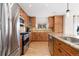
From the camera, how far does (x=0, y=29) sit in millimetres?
1231

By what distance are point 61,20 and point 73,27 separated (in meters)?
1.04

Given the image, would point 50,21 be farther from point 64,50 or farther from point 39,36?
point 64,50

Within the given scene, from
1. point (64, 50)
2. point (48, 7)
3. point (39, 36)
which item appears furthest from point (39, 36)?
point (64, 50)

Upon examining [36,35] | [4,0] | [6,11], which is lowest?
[36,35]

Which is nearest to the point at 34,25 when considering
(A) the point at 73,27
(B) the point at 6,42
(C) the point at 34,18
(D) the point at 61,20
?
(C) the point at 34,18

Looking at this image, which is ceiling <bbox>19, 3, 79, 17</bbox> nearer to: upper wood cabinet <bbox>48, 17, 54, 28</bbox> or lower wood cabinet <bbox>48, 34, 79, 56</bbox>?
lower wood cabinet <bbox>48, 34, 79, 56</bbox>

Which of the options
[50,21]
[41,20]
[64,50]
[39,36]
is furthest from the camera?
[41,20]

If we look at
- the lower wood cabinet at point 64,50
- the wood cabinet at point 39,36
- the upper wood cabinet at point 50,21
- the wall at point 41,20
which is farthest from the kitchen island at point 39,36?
the lower wood cabinet at point 64,50

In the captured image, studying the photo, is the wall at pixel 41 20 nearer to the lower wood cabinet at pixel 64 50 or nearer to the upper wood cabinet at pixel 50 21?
the upper wood cabinet at pixel 50 21

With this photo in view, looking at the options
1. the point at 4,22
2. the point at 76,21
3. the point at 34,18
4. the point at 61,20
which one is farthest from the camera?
the point at 34,18

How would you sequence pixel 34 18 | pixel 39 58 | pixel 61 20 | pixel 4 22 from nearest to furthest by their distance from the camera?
pixel 39 58 → pixel 4 22 → pixel 61 20 → pixel 34 18

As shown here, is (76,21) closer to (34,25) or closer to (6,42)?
(34,25)

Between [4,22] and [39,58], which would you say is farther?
[4,22]

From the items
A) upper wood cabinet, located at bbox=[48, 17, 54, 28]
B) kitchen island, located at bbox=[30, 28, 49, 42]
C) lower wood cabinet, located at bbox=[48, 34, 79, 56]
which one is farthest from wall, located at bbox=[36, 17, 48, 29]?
lower wood cabinet, located at bbox=[48, 34, 79, 56]
